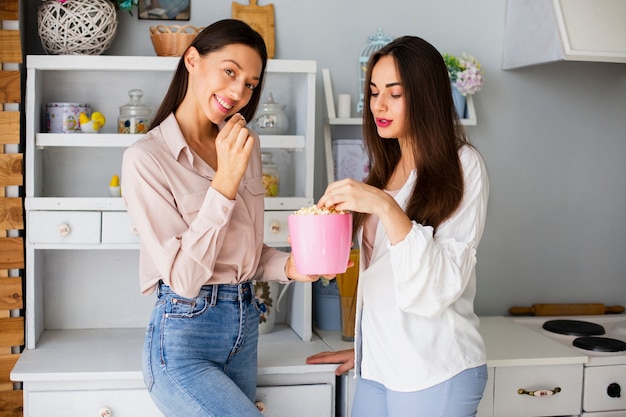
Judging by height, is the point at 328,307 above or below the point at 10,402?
above

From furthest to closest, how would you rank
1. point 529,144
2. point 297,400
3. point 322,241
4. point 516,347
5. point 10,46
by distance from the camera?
point 529,144
point 516,347
point 10,46
point 297,400
point 322,241

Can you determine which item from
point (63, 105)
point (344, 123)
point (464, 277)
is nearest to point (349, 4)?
point (344, 123)

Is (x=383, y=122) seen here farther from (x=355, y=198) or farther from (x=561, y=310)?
(x=561, y=310)

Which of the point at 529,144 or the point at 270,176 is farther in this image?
the point at 529,144

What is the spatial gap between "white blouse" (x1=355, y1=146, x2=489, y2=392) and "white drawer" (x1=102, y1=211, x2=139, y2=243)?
0.87m

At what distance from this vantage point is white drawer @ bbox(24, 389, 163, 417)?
2102 mm

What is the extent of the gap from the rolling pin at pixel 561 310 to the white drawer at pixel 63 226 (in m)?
1.54

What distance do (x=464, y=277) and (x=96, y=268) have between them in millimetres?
1467

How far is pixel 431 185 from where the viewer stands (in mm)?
1651

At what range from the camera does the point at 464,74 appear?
264 centimetres

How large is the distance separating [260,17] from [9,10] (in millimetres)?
773

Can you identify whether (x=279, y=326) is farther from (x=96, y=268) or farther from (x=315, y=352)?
(x=96, y=268)

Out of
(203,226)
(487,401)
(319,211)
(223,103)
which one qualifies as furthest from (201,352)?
(487,401)

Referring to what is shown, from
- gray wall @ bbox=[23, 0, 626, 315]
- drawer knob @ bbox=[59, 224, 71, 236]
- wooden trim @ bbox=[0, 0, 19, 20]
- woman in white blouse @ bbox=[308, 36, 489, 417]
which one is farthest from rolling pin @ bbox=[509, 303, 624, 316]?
wooden trim @ bbox=[0, 0, 19, 20]
